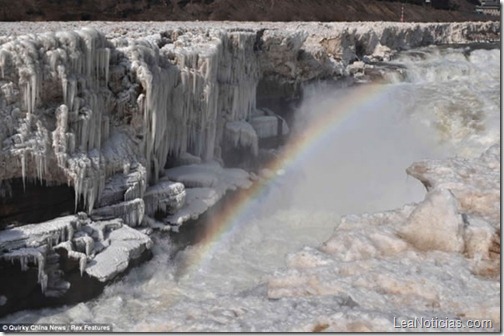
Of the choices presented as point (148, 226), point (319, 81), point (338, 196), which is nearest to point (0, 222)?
point (148, 226)

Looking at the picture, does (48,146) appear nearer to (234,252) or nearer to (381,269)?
(234,252)

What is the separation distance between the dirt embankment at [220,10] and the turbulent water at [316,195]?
36.7 feet

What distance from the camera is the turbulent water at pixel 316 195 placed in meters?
4.30

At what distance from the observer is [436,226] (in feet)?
15.8

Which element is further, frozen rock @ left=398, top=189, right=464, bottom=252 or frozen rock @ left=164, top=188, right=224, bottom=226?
frozen rock @ left=164, top=188, right=224, bottom=226

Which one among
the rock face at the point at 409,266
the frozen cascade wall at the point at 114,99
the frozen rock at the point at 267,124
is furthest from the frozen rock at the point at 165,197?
the rock face at the point at 409,266

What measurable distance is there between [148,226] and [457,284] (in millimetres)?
7718

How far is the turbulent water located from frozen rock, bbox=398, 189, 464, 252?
1.37m

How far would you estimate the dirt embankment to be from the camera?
2209 cm

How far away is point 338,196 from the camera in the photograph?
591 inches

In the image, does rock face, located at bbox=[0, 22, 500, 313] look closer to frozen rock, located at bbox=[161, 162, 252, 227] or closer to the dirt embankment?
frozen rock, located at bbox=[161, 162, 252, 227]

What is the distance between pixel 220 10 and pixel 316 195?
1971cm

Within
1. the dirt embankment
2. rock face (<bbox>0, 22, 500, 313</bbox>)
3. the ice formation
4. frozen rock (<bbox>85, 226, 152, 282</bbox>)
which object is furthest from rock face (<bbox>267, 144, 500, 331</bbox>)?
the dirt embankment

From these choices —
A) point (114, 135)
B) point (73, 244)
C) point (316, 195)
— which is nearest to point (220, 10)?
point (316, 195)
